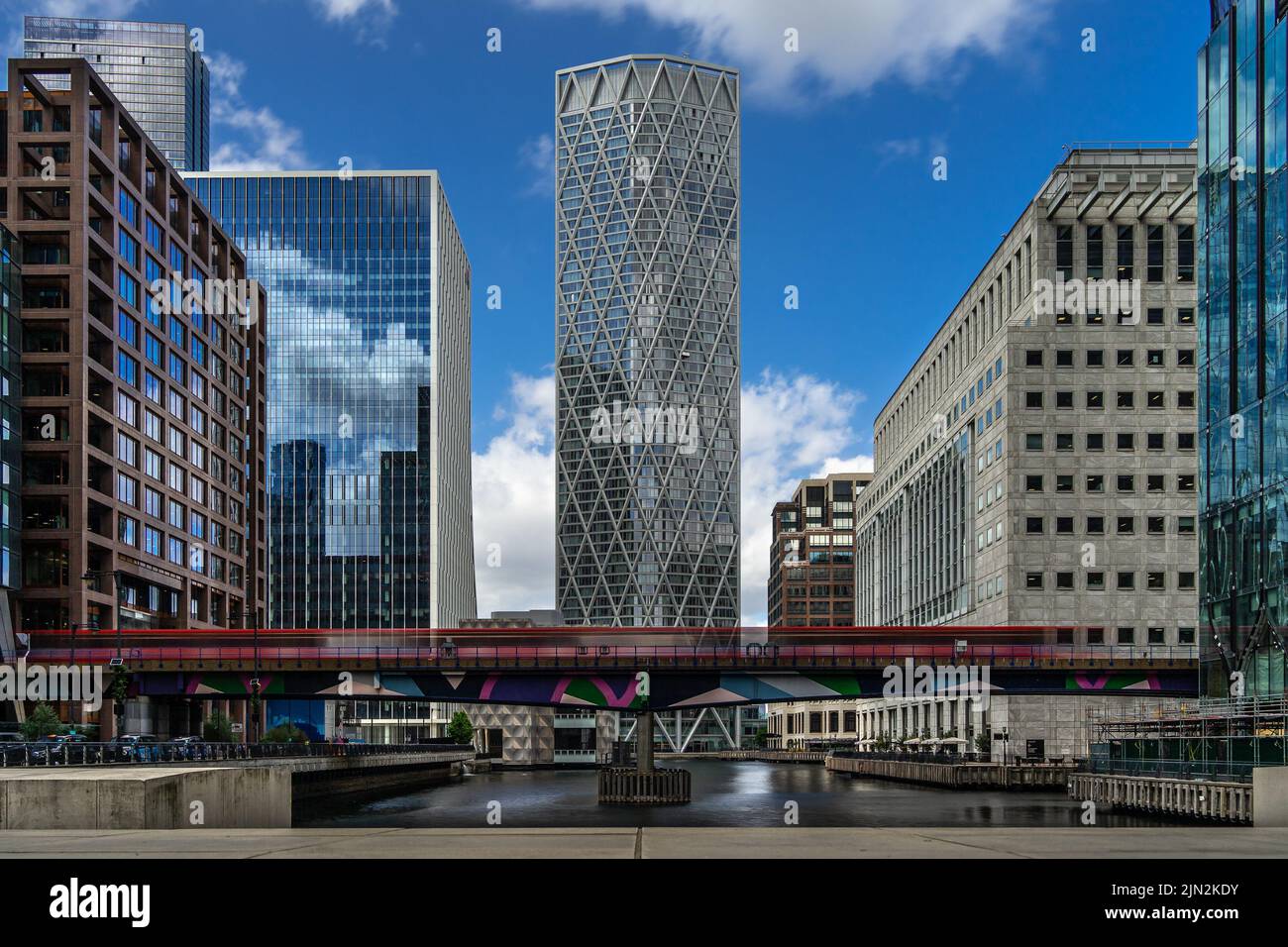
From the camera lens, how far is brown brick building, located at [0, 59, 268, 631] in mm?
101750

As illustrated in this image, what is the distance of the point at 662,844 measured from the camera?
1880 centimetres

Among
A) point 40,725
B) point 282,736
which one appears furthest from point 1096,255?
point 40,725

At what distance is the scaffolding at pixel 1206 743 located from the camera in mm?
48562

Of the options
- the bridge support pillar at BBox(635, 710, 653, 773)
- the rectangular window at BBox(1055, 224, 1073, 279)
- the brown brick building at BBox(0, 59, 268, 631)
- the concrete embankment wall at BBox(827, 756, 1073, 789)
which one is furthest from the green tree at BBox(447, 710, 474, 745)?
the bridge support pillar at BBox(635, 710, 653, 773)

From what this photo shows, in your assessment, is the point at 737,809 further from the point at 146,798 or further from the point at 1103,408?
the point at 1103,408

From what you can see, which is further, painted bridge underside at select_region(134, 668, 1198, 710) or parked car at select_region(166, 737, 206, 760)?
painted bridge underside at select_region(134, 668, 1198, 710)

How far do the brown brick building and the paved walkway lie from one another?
7635 centimetres

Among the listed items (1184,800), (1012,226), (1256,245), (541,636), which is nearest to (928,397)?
(1012,226)

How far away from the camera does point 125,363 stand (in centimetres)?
11019

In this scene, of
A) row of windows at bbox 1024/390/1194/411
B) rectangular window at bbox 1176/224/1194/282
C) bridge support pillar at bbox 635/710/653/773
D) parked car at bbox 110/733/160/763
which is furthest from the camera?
row of windows at bbox 1024/390/1194/411

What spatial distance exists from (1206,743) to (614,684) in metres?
33.5


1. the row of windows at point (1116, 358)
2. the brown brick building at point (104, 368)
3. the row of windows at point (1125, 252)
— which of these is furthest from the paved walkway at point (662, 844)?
the row of windows at point (1125, 252)

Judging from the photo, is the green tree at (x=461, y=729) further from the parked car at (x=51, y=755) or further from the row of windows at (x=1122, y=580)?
the parked car at (x=51, y=755)

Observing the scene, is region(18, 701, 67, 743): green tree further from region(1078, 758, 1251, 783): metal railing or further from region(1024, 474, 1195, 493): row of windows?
region(1024, 474, 1195, 493): row of windows
